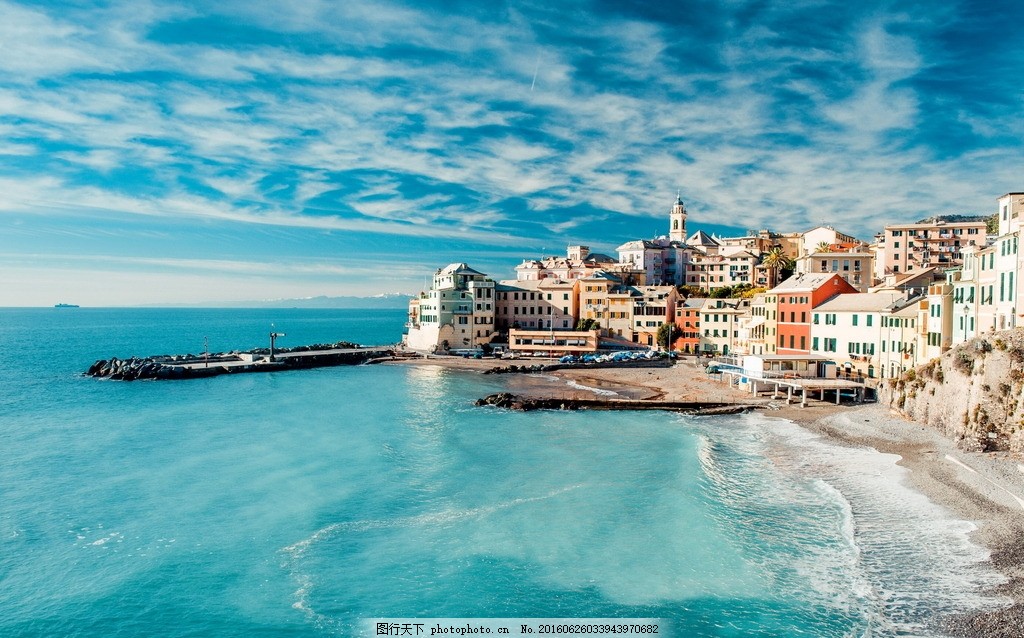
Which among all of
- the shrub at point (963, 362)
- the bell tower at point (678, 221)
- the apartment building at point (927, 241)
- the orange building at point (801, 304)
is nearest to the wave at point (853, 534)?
the shrub at point (963, 362)

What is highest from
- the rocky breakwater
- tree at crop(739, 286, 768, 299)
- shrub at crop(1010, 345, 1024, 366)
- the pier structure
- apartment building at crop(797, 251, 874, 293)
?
apartment building at crop(797, 251, 874, 293)

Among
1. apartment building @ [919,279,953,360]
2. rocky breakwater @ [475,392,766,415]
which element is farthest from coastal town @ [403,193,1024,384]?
rocky breakwater @ [475,392,766,415]

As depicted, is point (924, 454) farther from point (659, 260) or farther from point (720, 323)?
point (659, 260)

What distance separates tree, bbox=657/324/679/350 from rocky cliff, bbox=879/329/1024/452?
51692 mm

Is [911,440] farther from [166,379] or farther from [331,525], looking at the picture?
[166,379]

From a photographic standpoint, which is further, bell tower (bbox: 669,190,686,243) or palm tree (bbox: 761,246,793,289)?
bell tower (bbox: 669,190,686,243)

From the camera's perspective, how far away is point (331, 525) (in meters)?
29.1

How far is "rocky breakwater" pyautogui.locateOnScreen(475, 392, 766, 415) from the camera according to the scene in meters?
57.0

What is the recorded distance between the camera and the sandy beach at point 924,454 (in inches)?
884

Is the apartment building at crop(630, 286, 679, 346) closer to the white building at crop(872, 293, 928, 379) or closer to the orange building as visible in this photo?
the orange building

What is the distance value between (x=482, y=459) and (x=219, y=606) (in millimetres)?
20080

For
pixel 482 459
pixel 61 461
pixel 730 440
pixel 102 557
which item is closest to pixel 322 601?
pixel 102 557

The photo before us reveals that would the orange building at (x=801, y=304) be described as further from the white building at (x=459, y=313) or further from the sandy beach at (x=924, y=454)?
the white building at (x=459, y=313)

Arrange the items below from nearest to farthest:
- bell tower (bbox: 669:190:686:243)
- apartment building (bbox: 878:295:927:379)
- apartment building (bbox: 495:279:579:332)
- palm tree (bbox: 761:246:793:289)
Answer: apartment building (bbox: 878:295:927:379)
apartment building (bbox: 495:279:579:332)
palm tree (bbox: 761:246:793:289)
bell tower (bbox: 669:190:686:243)
